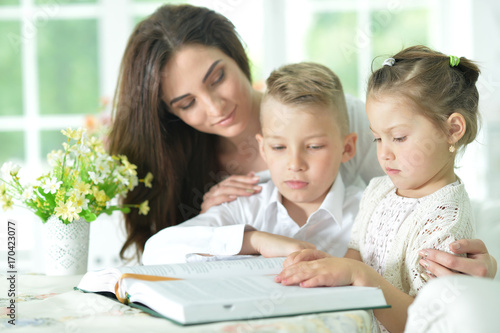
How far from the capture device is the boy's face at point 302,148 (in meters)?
1.54

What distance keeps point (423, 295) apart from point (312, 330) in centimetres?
17

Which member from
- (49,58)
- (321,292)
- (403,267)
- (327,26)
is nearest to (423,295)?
(321,292)

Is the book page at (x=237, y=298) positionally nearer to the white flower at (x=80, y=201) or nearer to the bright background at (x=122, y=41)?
the white flower at (x=80, y=201)

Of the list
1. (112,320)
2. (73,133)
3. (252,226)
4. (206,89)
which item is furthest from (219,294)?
(206,89)

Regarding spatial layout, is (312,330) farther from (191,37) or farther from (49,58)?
(49,58)

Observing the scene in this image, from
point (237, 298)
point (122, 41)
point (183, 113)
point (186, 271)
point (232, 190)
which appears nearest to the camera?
point (237, 298)

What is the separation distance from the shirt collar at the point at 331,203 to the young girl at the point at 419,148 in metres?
0.27

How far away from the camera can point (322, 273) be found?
101 centimetres

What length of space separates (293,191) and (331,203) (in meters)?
0.11

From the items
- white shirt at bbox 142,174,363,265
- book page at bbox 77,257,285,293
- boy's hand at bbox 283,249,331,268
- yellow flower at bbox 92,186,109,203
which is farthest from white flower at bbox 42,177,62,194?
boy's hand at bbox 283,249,331,268

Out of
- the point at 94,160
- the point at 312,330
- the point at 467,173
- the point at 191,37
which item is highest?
the point at 191,37

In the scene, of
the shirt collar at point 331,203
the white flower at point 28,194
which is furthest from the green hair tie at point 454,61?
the white flower at point 28,194

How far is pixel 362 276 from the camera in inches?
41.1

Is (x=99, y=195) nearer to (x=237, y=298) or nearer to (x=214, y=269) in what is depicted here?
(x=214, y=269)
